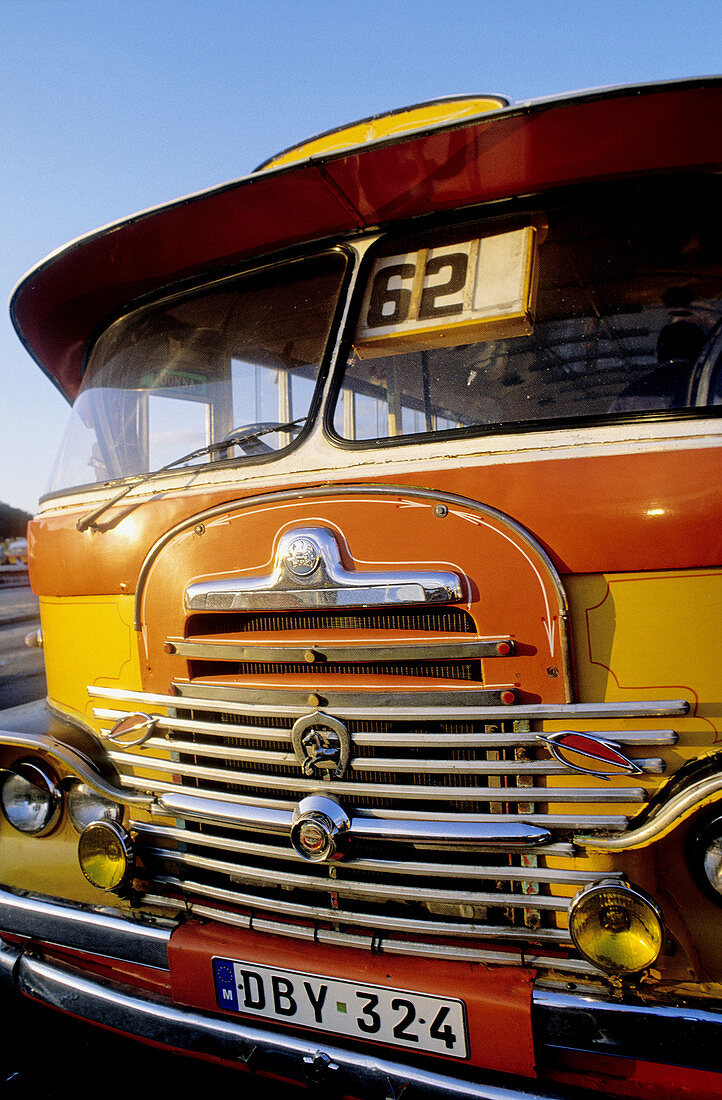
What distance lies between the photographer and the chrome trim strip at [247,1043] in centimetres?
158

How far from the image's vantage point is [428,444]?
195cm

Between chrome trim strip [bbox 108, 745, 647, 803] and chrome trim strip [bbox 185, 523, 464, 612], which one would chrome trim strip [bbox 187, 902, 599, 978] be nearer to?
chrome trim strip [bbox 108, 745, 647, 803]

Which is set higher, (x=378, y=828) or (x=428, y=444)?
(x=428, y=444)

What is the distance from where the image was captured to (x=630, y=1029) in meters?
1.52

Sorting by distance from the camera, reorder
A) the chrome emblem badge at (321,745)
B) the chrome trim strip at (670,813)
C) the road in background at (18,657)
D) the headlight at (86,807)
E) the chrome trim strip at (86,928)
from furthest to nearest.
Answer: the road in background at (18,657) → the headlight at (86,807) → the chrome trim strip at (86,928) → the chrome emblem badge at (321,745) → the chrome trim strip at (670,813)

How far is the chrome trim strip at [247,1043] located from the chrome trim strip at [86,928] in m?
0.09

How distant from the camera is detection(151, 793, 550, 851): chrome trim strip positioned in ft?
5.47

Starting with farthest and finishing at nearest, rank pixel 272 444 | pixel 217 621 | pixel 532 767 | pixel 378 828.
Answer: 1. pixel 272 444
2. pixel 217 621
3. pixel 378 828
4. pixel 532 767

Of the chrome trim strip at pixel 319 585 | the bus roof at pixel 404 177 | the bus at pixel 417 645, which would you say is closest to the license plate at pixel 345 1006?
the bus at pixel 417 645

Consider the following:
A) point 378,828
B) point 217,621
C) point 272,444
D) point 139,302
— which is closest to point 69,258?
point 139,302

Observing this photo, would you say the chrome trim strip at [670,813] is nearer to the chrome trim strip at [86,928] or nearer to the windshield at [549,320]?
the windshield at [549,320]

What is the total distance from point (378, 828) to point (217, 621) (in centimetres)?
76

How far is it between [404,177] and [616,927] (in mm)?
1990

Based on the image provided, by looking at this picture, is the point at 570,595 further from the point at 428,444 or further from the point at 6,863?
the point at 6,863
